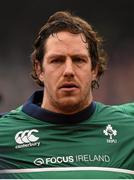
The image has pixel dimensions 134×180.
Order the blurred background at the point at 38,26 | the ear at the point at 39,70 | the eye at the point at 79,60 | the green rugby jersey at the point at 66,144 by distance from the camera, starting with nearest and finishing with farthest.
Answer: the green rugby jersey at the point at 66,144, the eye at the point at 79,60, the ear at the point at 39,70, the blurred background at the point at 38,26

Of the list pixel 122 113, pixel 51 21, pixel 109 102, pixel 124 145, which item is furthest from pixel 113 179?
pixel 109 102

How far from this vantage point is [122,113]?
6.75 feet

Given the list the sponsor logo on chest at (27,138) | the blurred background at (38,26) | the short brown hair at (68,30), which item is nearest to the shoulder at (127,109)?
the short brown hair at (68,30)

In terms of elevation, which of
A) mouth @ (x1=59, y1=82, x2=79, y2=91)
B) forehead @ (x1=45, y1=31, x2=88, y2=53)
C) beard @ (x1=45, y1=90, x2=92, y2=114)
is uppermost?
forehead @ (x1=45, y1=31, x2=88, y2=53)

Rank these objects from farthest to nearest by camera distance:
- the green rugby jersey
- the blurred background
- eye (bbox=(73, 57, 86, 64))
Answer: the blurred background
eye (bbox=(73, 57, 86, 64))
the green rugby jersey

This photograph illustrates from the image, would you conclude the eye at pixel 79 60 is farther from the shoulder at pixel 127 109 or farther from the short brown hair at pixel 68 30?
the shoulder at pixel 127 109

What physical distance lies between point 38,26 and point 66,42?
2.09m

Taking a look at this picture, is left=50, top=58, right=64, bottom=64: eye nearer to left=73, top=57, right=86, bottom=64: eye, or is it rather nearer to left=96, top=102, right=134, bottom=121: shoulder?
left=73, top=57, right=86, bottom=64: eye

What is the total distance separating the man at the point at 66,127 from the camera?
72.4 inches

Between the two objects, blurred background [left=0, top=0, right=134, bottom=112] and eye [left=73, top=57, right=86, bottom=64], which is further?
blurred background [left=0, top=0, right=134, bottom=112]

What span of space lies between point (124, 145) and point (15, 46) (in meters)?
2.21

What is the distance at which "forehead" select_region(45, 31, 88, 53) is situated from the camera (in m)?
1.94

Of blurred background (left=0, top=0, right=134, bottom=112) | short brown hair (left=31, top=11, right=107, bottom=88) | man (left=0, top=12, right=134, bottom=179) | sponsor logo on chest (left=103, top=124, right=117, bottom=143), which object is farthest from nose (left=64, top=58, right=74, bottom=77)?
blurred background (left=0, top=0, right=134, bottom=112)

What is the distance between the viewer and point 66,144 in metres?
1.89
